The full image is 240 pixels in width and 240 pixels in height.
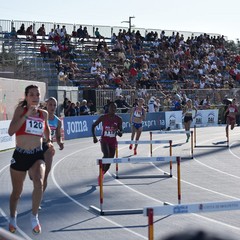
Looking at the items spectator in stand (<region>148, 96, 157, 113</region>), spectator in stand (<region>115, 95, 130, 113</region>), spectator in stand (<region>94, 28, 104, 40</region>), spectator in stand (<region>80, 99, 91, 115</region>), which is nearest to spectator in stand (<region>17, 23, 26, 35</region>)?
spectator in stand (<region>94, 28, 104, 40</region>)

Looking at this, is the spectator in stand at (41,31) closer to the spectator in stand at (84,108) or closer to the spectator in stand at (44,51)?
the spectator in stand at (44,51)

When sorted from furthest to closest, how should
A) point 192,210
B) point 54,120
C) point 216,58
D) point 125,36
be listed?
point 216,58 → point 125,36 → point 54,120 → point 192,210

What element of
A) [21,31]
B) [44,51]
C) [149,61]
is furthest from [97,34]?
[21,31]

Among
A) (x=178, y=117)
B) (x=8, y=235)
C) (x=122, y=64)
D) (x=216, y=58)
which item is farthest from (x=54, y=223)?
(x=216, y=58)

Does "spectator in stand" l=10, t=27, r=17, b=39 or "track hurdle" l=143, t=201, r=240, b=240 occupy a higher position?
"spectator in stand" l=10, t=27, r=17, b=39

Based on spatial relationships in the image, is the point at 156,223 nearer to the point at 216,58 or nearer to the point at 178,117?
the point at 178,117

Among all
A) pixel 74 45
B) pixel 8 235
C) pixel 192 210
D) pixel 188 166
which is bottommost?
pixel 188 166

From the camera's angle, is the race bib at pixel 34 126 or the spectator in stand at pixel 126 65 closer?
the race bib at pixel 34 126

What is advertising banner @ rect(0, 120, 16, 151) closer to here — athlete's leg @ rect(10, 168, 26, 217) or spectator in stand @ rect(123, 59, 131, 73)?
athlete's leg @ rect(10, 168, 26, 217)

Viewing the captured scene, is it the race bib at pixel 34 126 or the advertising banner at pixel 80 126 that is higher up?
the race bib at pixel 34 126

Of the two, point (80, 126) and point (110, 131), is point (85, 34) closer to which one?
point (80, 126)

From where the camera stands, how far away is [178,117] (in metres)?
40.4

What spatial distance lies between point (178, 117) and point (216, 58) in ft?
40.2

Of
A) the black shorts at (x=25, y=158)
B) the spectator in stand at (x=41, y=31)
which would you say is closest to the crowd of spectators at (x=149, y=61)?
the spectator in stand at (x=41, y=31)
